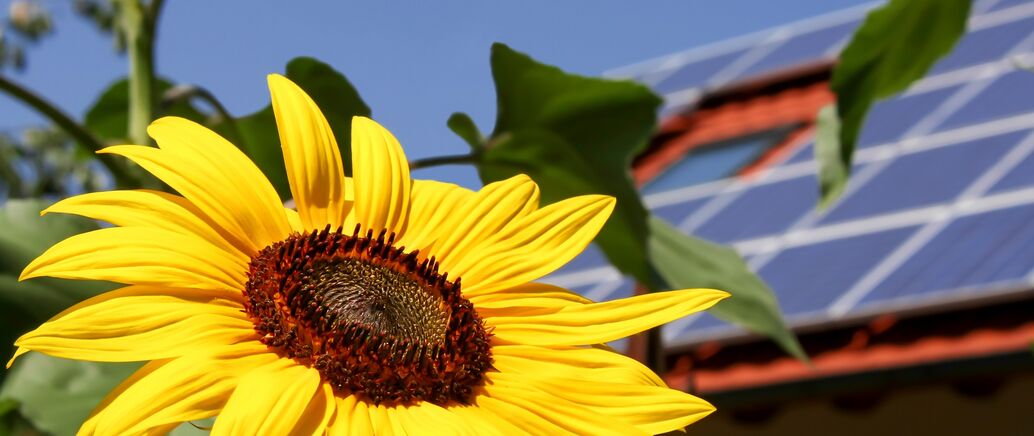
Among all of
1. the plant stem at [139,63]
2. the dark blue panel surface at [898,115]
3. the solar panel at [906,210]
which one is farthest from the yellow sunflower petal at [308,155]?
the dark blue panel surface at [898,115]

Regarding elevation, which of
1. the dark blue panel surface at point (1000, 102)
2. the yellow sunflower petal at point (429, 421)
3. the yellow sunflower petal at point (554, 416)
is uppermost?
the dark blue panel surface at point (1000, 102)

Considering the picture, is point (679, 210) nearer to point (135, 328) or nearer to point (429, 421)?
point (429, 421)

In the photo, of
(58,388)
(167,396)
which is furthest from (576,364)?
(58,388)

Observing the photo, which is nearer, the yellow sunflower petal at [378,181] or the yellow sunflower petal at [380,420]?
the yellow sunflower petal at [380,420]

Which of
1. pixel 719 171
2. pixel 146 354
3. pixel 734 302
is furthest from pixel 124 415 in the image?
pixel 719 171

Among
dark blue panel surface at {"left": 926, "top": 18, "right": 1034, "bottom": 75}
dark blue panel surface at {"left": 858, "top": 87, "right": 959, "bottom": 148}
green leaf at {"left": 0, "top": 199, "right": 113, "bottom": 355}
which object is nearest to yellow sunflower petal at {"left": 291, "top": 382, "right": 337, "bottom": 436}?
green leaf at {"left": 0, "top": 199, "right": 113, "bottom": 355}

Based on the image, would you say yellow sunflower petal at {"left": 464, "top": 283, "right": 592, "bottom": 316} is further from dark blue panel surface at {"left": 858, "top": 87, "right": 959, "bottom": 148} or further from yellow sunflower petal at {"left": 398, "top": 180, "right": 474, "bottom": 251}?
dark blue panel surface at {"left": 858, "top": 87, "right": 959, "bottom": 148}

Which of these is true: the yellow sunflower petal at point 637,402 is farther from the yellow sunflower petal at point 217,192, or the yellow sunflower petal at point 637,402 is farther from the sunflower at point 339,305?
the yellow sunflower petal at point 217,192
